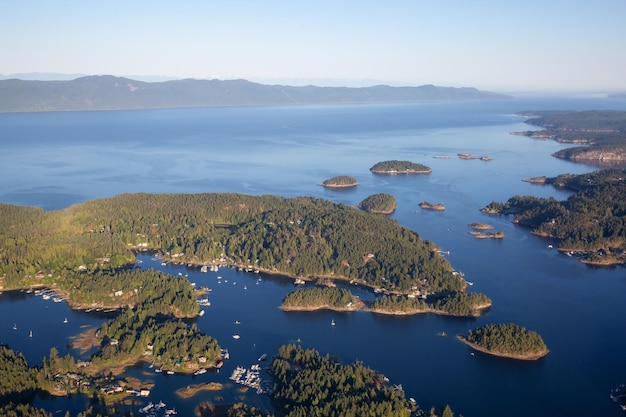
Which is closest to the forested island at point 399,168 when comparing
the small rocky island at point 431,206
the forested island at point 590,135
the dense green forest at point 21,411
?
the small rocky island at point 431,206

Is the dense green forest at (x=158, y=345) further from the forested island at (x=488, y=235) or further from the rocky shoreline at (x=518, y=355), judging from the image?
the forested island at (x=488, y=235)

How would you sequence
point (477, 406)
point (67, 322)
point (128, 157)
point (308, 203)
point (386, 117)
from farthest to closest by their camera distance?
point (386, 117), point (128, 157), point (308, 203), point (67, 322), point (477, 406)

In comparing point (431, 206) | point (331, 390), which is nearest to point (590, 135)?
point (431, 206)

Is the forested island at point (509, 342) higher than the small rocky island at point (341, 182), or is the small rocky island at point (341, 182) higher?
the small rocky island at point (341, 182)

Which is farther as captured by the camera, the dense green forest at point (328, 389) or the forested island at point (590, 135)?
the forested island at point (590, 135)

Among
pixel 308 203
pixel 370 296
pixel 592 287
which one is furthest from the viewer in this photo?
pixel 308 203

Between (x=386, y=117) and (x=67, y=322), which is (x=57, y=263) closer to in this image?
(x=67, y=322)

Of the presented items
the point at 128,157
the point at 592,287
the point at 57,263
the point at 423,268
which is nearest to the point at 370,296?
the point at 423,268

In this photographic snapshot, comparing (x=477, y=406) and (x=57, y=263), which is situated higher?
(x=57, y=263)
